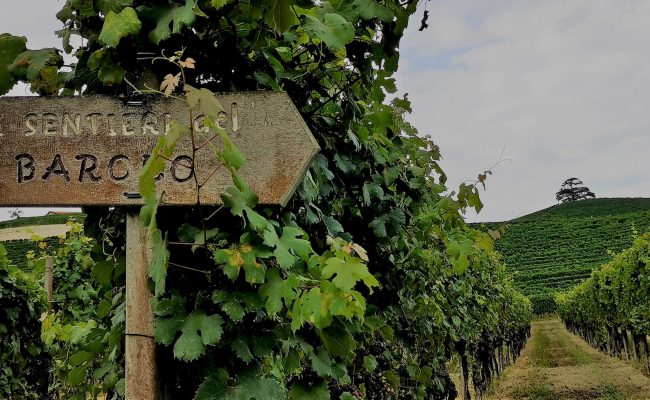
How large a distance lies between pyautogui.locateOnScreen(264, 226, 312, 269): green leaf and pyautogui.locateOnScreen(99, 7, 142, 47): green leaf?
64 cm

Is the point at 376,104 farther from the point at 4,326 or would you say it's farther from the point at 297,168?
the point at 4,326

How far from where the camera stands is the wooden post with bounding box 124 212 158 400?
64.6 inches

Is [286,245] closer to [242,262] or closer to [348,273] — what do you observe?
[242,262]

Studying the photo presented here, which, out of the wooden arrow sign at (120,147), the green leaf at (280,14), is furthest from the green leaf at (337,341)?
the green leaf at (280,14)

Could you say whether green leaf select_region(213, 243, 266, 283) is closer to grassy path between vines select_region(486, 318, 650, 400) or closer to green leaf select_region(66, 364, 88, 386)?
green leaf select_region(66, 364, 88, 386)

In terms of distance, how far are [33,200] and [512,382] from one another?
632 inches

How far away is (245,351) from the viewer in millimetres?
1653

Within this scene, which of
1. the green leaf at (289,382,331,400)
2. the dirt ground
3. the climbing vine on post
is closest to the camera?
the climbing vine on post

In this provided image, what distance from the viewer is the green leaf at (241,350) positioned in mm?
1640

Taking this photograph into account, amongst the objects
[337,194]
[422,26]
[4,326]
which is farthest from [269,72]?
[4,326]

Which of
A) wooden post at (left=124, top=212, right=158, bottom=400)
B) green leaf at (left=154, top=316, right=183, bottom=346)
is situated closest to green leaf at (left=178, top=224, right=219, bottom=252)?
wooden post at (left=124, top=212, right=158, bottom=400)

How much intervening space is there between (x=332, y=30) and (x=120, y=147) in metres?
0.73

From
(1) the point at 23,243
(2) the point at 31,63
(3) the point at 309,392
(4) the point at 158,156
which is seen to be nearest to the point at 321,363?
(3) the point at 309,392

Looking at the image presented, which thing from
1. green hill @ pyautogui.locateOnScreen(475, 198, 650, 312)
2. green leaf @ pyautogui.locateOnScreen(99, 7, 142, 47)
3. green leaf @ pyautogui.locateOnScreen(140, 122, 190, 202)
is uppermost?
green hill @ pyautogui.locateOnScreen(475, 198, 650, 312)
